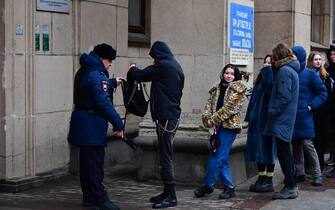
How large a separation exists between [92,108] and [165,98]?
85 cm

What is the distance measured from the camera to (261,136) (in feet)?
28.3

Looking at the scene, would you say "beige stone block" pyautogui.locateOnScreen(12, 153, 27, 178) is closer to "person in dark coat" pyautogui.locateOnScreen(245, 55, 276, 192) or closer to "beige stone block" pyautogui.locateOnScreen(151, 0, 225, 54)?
"beige stone block" pyautogui.locateOnScreen(151, 0, 225, 54)

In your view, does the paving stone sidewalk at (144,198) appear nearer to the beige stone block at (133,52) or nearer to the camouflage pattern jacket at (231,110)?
the camouflage pattern jacket at (231,110)

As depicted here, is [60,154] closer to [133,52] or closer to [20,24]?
Answer: [20,24]

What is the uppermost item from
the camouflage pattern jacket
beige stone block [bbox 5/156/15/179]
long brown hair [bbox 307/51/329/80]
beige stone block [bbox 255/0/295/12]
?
beige stone block [bbox 255/0/295/12]

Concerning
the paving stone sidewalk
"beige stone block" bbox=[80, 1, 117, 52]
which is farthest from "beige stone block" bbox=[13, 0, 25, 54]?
the paving stone sidewalk

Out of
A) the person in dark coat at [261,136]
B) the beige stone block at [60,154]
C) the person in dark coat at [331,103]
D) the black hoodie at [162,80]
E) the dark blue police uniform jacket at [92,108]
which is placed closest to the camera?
the dark blue police uniform jacket at [92,108]

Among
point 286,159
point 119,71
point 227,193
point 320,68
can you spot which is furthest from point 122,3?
point 286,159

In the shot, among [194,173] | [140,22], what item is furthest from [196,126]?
A: [140,22]

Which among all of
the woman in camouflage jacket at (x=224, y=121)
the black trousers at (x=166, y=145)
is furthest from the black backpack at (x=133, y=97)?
the woman in camouflage jacket at (x=224, y=121)

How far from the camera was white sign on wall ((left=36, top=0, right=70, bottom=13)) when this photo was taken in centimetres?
912

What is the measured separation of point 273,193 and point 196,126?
1296 millimetres

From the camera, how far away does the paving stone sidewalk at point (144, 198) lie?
793cm

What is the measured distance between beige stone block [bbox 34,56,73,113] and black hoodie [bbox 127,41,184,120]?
1838 mm
